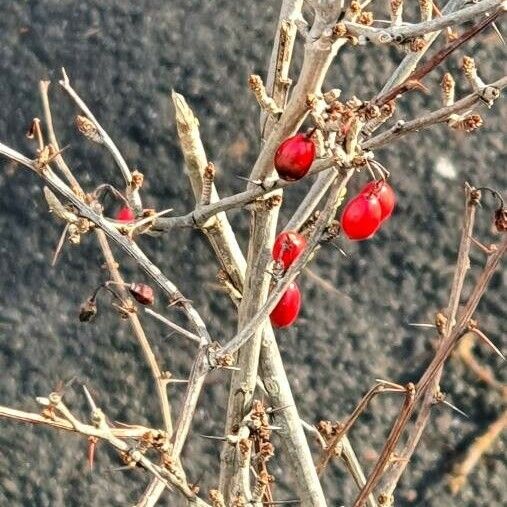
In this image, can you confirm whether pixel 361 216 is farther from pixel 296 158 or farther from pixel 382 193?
pixel 296 158

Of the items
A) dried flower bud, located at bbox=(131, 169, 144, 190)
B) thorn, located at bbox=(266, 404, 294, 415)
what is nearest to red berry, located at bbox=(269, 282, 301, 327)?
thorn, located at bbox=(266, 404, 294, 415)

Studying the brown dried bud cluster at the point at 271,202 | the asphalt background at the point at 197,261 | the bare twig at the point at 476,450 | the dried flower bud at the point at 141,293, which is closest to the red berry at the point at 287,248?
the brown dried bud cluster at the point at 271,202

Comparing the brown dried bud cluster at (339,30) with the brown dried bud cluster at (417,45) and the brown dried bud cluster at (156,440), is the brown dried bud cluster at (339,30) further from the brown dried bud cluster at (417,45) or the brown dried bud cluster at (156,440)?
the brown dried bud cluster at (156,440)

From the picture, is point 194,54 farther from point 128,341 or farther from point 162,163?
point 128,341

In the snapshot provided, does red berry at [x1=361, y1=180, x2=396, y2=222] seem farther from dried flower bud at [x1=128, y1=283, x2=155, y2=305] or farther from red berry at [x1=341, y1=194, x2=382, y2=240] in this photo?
dried flower bud at [x1=128, y1=283, x2=155, y2=305]

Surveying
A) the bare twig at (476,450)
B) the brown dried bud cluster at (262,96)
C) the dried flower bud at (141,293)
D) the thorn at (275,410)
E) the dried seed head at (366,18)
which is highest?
the dried seed head at (366,18)
